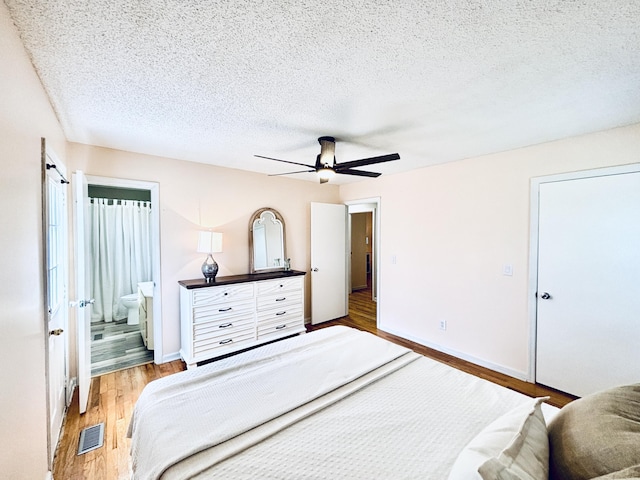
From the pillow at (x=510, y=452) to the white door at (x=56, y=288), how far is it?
2.25 metres

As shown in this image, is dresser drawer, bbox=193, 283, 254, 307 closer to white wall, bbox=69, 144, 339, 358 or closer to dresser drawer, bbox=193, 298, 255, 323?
dresser drawer, bbox=193, 298, 255, 323

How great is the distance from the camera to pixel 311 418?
1.25 m

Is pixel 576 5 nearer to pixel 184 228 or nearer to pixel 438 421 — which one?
pixel 438 421


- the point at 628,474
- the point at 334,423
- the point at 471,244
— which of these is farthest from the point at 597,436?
the point at 471,244

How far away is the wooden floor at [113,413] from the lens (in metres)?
1.72

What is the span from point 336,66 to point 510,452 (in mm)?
1743

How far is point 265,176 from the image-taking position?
13.0 ft

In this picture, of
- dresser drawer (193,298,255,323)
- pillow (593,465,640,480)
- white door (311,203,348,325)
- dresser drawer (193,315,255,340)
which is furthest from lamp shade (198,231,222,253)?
pillow (593,465,640,480)

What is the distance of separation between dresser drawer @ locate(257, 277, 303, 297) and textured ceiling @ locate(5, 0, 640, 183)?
6.08 feet

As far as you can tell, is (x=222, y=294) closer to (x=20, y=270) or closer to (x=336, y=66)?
(x=20, y=270)

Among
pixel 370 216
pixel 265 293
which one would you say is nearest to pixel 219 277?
pixel 265 293

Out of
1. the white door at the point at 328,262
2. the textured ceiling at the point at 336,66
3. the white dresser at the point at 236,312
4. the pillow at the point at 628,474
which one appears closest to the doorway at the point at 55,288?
the textured ceiling at the point at 336,66

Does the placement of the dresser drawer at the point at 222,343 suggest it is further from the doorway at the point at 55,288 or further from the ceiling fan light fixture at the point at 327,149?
the ceiling fan light fixture at the point at 327,149

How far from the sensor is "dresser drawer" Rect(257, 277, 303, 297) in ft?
11.3
